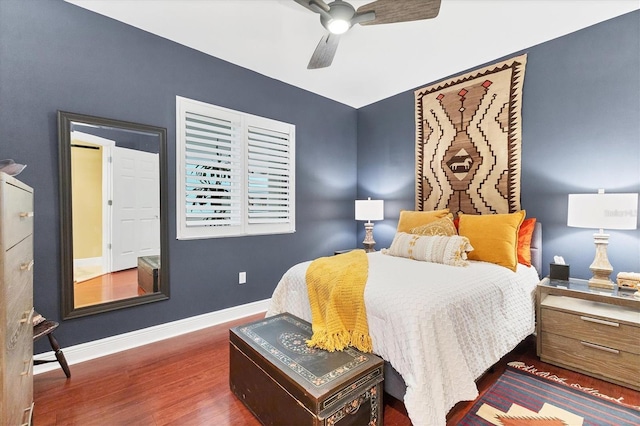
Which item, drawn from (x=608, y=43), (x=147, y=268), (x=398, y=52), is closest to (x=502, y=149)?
(x=608, y=43)

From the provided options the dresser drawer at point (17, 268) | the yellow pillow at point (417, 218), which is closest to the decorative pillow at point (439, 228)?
the yellow pillow at point (417, 218)

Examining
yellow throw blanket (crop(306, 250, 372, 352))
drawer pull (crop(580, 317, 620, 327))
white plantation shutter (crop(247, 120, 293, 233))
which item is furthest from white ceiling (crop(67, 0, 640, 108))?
drawer pull (crop(580, 317, 620, 327))

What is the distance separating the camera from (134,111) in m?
2.58

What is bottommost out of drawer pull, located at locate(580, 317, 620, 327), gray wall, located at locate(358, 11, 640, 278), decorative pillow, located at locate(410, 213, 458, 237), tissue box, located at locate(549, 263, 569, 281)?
drawer pull, located at locate(580, 317, 620, 327)

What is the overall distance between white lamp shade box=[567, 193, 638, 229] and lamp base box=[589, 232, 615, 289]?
22cm

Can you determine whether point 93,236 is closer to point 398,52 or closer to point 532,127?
point 398,52

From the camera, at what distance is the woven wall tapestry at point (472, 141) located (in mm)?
2938

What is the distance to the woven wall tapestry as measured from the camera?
2938mm

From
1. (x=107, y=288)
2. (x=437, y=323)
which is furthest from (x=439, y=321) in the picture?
(x=107, y=288)

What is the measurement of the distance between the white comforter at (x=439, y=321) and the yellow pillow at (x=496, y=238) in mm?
192

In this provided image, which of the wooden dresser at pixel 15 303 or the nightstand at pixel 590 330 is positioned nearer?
the wooden dresser at pixel 15 303

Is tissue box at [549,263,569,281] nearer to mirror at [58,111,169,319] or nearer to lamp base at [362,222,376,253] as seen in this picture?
lamp base at [362,222,376,253]

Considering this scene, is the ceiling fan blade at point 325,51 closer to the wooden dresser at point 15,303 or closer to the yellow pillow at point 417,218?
the yellow pillow at point 417,218

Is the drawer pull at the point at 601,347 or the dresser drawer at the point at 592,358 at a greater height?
the drawer pull at the point at 601,347
